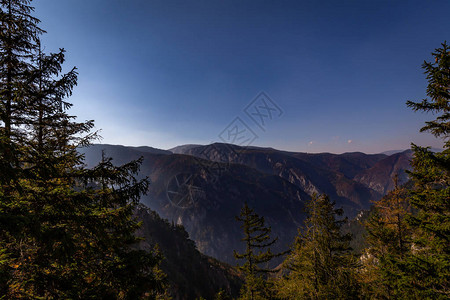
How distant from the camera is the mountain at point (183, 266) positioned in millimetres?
70938

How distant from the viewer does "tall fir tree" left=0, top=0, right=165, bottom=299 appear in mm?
4070

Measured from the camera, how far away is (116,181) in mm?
→ 5949

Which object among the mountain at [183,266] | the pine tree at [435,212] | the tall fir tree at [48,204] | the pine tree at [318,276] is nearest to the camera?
the tall fir tree at [48,204]

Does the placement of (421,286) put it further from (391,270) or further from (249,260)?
(249,260)

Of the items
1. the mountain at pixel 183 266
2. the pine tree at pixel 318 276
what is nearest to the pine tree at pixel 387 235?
the pine tree at pixel 318 276

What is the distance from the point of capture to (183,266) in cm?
8419

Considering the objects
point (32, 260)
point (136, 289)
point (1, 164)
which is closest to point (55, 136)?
point (32, 260)

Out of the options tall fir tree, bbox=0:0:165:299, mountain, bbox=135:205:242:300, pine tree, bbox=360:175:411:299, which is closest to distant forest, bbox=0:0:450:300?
tall fir tree, bbox=0:0:165:299

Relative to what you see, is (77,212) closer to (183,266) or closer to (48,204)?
(48,204)

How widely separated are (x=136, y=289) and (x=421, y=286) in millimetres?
9395

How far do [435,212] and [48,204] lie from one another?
493 inches

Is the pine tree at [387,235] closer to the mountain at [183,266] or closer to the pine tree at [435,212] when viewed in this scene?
the pine tree at [435,212]

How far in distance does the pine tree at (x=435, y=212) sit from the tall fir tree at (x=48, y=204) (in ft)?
29.1

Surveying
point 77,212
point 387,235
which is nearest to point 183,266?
point 387,235
